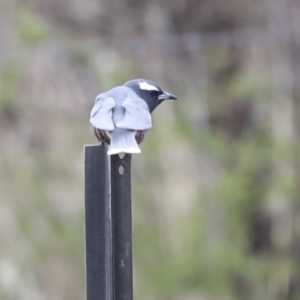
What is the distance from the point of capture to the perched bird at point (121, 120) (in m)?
2.85

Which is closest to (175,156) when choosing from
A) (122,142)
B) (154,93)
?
(154,93)

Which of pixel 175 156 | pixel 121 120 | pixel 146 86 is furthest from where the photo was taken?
pixel 175 156

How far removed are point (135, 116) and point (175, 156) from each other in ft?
16.5

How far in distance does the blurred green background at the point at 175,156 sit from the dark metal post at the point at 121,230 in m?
4.95

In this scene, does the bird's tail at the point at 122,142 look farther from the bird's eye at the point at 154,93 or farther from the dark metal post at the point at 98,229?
the bird's eye at the point at 154,93

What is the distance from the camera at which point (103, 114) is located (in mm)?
3035

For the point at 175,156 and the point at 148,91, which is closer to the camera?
the point at 148,91

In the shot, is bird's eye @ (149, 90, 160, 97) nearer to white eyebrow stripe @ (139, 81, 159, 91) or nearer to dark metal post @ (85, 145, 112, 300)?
white eyebrow stripe @ (139, 81, 159, 91)

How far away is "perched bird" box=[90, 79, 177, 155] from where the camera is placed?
112 inches

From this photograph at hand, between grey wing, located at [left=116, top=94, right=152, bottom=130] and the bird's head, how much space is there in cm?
29

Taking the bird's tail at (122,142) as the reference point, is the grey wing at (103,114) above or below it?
above

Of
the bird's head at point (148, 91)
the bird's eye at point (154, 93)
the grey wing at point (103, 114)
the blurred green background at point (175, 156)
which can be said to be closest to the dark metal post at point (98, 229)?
the grey wing at point (103, 114)

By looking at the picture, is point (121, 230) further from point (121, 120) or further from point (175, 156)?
point (175, 156)

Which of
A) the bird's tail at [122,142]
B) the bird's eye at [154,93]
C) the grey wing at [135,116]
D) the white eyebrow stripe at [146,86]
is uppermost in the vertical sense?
the white eyebrow stripe at [146,86]
